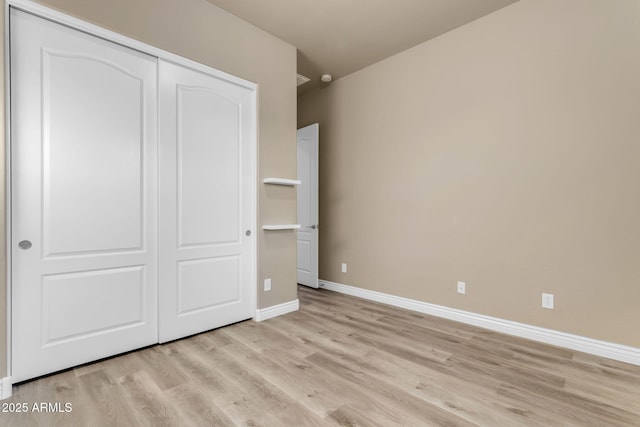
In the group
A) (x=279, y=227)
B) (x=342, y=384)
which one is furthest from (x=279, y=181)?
(x=342, y=384)

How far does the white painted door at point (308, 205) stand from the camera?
4.25m

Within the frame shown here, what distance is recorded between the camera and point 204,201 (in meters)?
2.75

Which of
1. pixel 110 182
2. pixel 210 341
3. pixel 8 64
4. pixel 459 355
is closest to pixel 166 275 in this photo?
pixel 210 341

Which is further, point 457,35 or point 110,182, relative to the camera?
point 457,35

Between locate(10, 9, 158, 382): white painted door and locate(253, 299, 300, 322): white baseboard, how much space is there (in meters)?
0.93

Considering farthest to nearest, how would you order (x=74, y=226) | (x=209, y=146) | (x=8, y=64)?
(x=209, y=146) → (x=74, y=226) → (x=8, y=64)

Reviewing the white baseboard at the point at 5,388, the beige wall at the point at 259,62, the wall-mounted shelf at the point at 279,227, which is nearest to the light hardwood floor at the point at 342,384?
the white baseboard at the point at 5,388

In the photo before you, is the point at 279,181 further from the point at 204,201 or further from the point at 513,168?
the point at 513,168

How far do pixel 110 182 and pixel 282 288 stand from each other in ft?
6.06

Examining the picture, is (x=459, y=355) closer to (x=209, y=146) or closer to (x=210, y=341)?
(x=210, y=341)

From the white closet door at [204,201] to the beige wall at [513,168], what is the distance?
161 cm

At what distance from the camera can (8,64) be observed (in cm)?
184

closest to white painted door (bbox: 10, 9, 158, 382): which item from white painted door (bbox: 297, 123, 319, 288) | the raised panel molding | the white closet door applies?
the raised panel molding

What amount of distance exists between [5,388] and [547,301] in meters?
3.82
